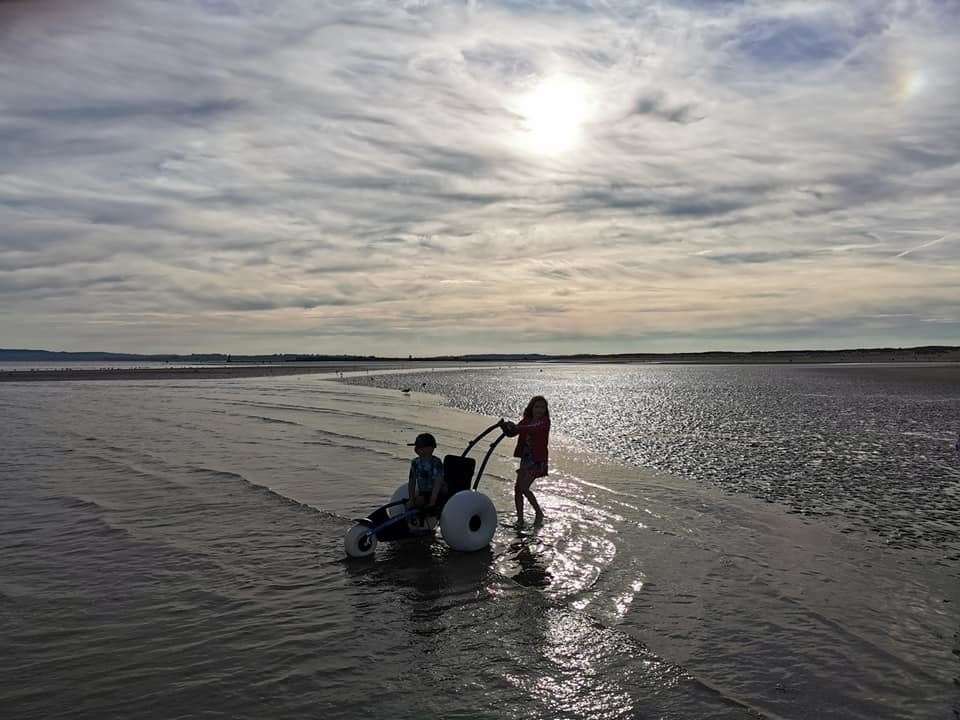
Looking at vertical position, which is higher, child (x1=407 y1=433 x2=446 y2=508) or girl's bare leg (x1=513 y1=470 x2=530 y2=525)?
child (x1=407 y1=433 x2=446 y2=508)

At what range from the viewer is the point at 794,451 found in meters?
17.2

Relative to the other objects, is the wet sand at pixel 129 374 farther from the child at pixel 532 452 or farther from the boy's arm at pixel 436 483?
the boy's arm at pixel 436 483

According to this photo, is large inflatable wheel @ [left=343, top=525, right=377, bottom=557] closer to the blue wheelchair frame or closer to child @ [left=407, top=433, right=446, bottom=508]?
the blue wheelchair frame

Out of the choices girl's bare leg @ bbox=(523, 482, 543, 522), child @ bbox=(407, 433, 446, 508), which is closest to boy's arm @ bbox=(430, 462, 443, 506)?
child @ bbox=(407, 433, 446, 508)

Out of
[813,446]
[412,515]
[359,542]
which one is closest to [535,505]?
[412,515]

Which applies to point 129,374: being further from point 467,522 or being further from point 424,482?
point 467,522

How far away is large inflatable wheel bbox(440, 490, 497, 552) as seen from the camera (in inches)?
348

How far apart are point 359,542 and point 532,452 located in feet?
11.2

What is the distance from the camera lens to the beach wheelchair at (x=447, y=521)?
8.77 metres

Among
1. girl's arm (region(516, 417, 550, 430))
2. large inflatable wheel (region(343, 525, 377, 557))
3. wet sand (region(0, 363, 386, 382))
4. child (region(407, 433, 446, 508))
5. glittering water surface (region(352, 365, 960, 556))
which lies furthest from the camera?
wet sand (region(0, 363, 386, 382))

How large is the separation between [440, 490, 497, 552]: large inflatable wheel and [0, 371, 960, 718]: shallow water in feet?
0.69

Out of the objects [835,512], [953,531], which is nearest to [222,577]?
[835,512]

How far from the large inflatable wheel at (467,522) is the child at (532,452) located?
168 cm

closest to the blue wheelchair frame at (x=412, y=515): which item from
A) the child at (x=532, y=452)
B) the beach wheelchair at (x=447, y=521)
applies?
the beach wheelchair at (x=447, y=521)
